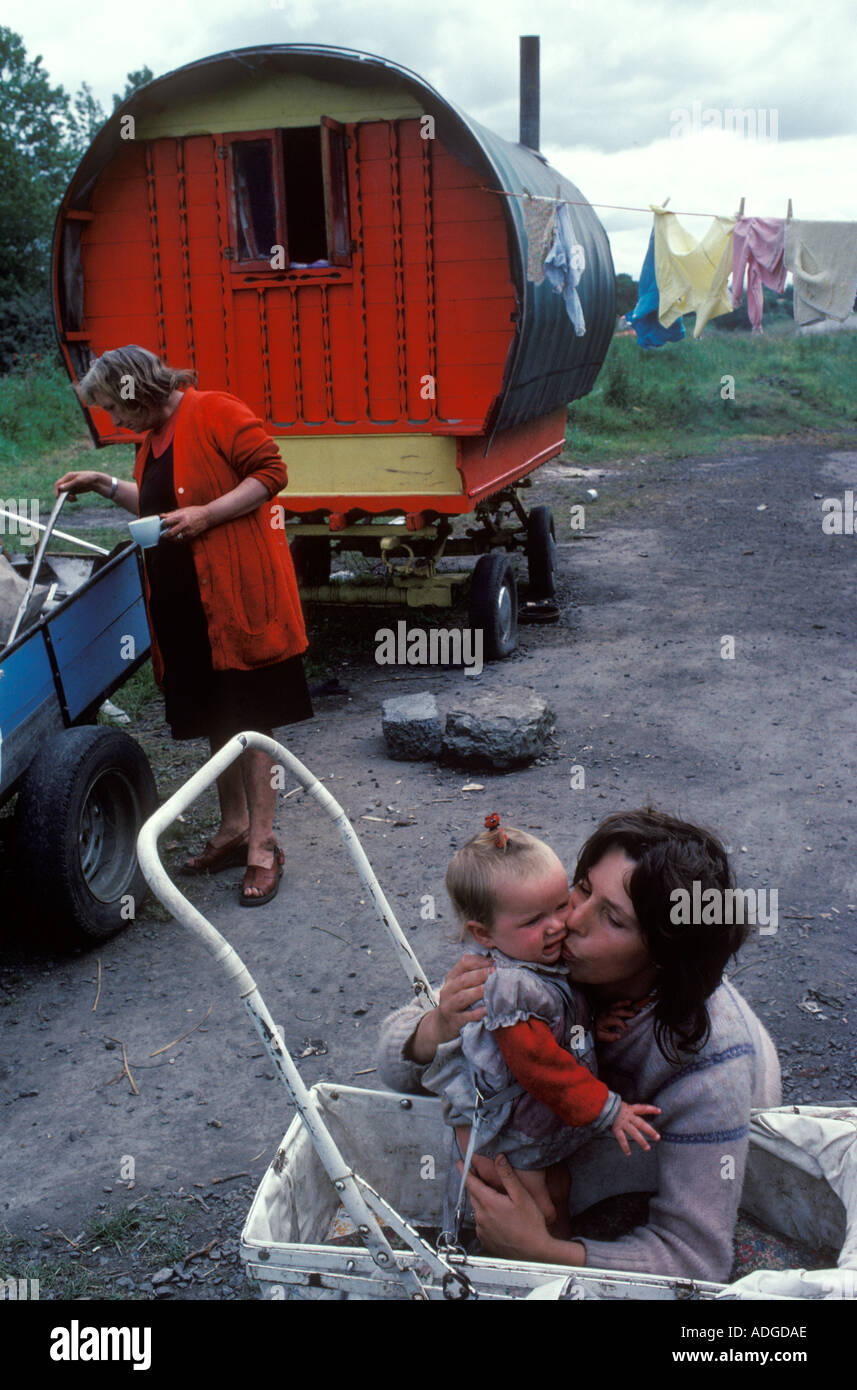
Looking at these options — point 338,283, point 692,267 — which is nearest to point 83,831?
point 338,283

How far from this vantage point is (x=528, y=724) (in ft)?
18.9

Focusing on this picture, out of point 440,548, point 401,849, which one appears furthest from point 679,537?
point 401,849

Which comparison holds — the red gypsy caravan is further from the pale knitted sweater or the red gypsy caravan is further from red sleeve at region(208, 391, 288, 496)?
the pale knitted sweater

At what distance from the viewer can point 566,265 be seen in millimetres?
7820

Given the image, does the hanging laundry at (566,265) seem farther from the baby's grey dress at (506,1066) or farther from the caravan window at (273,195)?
the baby's grey dress at (506,1066)

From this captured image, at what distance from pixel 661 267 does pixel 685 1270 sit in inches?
389

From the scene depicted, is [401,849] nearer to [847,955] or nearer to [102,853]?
[102,853]

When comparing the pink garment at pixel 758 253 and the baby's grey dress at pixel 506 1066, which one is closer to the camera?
the baby's grey dress at pixel 506 1066

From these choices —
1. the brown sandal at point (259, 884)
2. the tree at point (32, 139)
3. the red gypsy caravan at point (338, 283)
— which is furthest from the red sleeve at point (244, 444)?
the tree at point (32, 139)

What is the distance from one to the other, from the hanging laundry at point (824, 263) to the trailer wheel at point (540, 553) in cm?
288

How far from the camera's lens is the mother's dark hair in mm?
1978

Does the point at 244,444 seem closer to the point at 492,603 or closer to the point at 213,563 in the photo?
the point at 213,563

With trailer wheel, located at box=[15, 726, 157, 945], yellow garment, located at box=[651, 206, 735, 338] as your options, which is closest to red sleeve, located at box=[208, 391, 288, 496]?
trailer wheel, located at box=[15, 726, 157, 945]

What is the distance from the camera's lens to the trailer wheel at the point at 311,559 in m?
8.05
